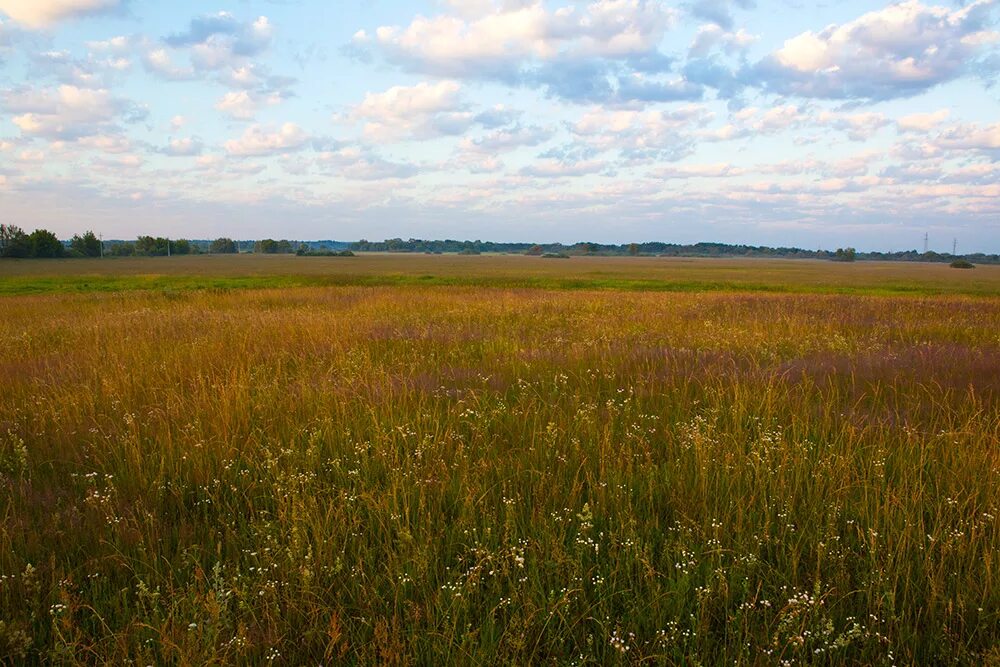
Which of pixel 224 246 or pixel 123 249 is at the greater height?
pixel 224 246

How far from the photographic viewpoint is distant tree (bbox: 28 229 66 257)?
10350cm

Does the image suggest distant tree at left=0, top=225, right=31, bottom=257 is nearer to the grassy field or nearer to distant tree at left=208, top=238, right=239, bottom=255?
the grassy field

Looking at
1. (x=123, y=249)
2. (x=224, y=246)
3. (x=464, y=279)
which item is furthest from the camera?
(x=224, y=246)

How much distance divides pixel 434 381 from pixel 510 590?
443cm

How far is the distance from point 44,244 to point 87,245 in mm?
23577

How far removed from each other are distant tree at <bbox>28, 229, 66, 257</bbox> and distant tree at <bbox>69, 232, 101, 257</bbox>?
15975 mm

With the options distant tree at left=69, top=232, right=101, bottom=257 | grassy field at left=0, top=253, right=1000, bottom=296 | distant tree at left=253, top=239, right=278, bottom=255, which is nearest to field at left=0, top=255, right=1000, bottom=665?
grassy field at left=0, top=253, right=1000, bottom=296

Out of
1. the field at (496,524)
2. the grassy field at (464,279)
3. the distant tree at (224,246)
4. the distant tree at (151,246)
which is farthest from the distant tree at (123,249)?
the field at (496,524)

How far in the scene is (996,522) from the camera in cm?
308

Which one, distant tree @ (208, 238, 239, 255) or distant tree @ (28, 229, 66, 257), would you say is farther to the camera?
distant tree @ (208, 238, 239, 255)

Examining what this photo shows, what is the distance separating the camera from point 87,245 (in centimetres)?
12694

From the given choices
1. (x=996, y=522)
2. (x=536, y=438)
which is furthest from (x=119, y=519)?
(x=996, y=522)

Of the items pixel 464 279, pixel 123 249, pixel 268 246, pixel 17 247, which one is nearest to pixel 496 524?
pixel 464 279

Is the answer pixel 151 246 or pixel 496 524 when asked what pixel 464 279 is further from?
pixel 151 246
